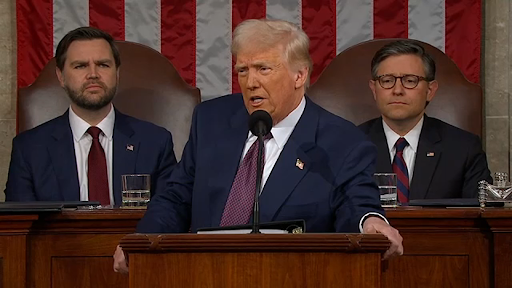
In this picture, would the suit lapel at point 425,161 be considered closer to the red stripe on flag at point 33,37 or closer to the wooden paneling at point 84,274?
the wooden paneling at point 84,274

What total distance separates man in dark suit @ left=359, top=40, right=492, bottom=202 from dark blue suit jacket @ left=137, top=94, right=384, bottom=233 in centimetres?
144

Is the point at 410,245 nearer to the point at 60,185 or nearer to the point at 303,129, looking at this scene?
the point at 303,129

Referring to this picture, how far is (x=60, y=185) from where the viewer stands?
15.7 feet

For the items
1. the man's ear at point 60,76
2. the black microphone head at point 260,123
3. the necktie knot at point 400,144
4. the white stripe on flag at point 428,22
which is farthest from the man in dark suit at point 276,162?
the white stripe on flag at point 428,22

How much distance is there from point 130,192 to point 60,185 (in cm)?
72

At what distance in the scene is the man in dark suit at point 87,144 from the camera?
4.79 metres

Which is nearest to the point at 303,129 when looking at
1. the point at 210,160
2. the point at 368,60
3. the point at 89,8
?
the point at 210,160

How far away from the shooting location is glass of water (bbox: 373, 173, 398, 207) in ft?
13.5

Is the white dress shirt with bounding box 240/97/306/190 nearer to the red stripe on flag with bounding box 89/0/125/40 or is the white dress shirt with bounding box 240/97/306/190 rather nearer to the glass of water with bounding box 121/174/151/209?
the glass of water with bounding box 121/174/151/209

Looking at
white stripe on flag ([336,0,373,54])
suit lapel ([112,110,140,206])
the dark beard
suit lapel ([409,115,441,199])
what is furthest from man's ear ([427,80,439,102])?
the dark beard

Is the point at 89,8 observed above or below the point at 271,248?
above

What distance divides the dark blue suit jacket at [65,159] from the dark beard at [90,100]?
0.10m

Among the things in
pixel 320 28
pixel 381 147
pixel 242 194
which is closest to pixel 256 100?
pixel 242 194

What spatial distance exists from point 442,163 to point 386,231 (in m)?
1.95
